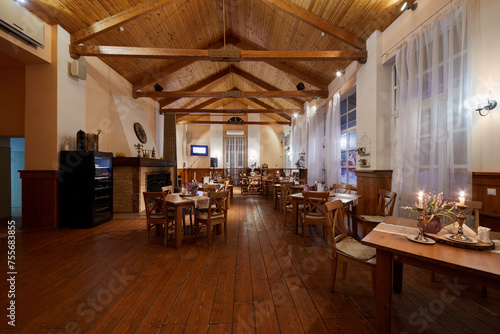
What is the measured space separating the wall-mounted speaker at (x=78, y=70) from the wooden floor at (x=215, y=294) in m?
3.31

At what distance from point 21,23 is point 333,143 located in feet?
21.7

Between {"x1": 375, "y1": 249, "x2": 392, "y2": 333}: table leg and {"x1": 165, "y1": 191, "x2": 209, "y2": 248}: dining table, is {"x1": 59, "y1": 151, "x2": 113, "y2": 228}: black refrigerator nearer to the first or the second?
{"x1": 165, "y1": 191, "x2": 209, "y2": 248}: dining table

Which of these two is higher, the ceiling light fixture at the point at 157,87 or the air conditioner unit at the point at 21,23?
the ceiling light fixture at the point at 157,87

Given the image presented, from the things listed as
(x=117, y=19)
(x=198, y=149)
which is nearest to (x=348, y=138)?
(x=117, y=19)

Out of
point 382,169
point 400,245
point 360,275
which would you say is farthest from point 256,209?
point 400,245

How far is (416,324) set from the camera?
5.49 ft

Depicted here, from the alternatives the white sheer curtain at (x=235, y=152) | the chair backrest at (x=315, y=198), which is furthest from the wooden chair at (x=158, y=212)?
the white sheer curtain at (x=235, y=152)

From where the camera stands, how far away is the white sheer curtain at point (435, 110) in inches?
95.8

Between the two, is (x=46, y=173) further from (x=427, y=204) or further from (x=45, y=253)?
(x=427, y=204)

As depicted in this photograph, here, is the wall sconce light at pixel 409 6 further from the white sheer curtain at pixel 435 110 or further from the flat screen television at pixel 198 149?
the flat screen television at pixel 198 149

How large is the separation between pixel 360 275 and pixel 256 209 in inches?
153

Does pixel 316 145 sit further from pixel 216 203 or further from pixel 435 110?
pixel 216 203

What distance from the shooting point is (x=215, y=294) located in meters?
2.08

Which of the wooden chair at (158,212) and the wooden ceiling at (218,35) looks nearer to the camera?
the wooden chair at (158,212)
